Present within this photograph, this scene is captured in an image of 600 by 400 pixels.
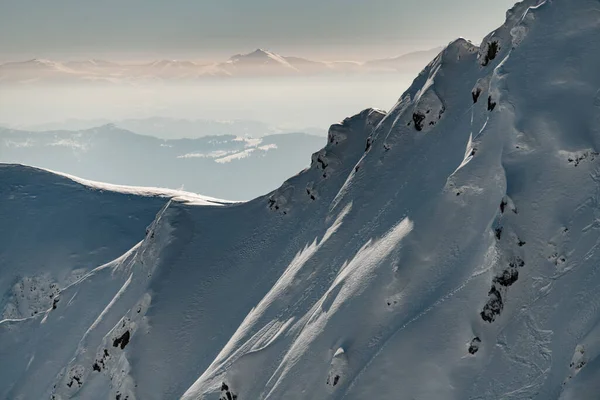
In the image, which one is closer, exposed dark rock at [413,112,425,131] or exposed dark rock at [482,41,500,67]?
exposed dark rock at [482,41,500,67]

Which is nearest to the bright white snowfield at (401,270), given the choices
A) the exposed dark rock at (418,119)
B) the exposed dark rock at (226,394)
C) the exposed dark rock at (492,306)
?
the exposed dark rock at (492,306)

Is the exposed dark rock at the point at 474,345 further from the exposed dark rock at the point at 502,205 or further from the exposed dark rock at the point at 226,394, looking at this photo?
the exposed dark rock at the point at 226,394

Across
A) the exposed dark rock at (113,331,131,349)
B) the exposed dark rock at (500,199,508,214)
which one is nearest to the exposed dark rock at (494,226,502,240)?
the exposed dark rock at (500,199,508,214)

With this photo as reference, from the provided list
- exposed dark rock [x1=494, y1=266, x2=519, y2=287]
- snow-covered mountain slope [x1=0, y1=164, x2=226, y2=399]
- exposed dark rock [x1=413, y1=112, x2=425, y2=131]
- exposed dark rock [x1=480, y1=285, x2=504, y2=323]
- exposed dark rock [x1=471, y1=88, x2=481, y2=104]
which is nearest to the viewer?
exposed dark rock [x1=480, y1=285, x2=504, y2=323]

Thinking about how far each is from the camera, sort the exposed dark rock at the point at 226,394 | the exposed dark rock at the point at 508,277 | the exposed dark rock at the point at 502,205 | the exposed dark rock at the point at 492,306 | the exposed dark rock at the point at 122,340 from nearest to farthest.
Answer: the exposed dark rock at the point at 492,306, the exposed dark rock at the point at 508,277, the exposed dark rock at the point at 502,205, the exposed dark rock at the point at 226,394, the exposed dark rock at the point at 122,340

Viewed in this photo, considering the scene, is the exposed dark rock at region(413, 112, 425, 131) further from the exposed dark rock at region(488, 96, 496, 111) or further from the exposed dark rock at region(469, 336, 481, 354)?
the exposed dark rock at region(469, 336, 481, 354)

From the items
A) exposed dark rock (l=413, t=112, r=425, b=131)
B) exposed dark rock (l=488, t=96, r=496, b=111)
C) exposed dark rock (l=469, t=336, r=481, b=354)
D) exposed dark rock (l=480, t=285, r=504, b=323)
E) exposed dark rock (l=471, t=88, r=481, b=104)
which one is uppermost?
exposed dark rock (l=471, t=88, r=481, b=104)

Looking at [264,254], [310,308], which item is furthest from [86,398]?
[310,308]

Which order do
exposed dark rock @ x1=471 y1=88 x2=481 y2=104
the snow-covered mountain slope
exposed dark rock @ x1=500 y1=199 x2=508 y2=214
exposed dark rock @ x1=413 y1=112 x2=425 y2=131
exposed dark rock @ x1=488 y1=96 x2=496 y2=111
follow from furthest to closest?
the snow-covered mountain slope < exposed dark rock @ x1=413 y1=112 x2=425 y2=131 < exposed dark rock @ x1=471 y1=88 x2=481 y2=104 < exposed dark rock @ x1=488 y1=96 x2=496 y2=111 < exposed dark rock @ x1=500 y1=199 x2=508 y2=214

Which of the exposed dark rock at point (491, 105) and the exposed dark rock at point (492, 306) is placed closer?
the exposed dark rock at point (492, 306)
